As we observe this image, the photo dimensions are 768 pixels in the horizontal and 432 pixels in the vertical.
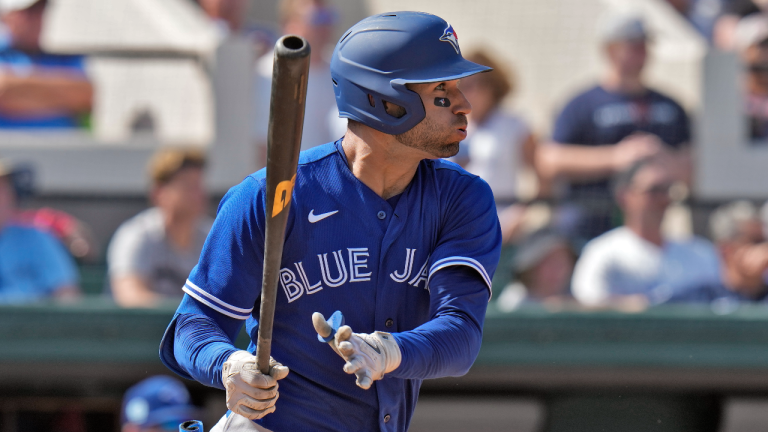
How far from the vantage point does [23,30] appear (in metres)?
6.14

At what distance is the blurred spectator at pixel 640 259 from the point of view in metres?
5.51

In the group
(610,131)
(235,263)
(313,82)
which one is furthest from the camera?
(313,82)

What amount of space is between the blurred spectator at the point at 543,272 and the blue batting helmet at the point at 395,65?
3358mm

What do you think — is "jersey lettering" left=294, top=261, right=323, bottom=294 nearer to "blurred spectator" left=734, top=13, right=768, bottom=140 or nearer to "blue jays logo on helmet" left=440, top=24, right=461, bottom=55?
"blue jays logo on helmet" left=440, top=24, right=461, bottom=55

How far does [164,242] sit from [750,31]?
4779 mm

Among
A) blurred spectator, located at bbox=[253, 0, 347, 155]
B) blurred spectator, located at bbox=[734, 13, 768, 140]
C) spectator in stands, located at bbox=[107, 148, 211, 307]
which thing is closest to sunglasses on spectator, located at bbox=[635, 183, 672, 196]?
blurred spectator, located at bbox=[734, 13, 768, 140]

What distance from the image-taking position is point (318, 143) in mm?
6086

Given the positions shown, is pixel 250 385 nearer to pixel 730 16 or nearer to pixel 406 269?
pixel 406 269

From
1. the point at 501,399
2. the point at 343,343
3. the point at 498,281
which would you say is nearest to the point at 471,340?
the point at 343,343

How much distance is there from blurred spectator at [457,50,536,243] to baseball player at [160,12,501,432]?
347 centimetres

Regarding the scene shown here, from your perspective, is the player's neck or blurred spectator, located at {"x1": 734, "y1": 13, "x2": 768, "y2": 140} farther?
blurred spectator, located at {"x1": 734, "y1": 13, "x2": 768, "y2": 140}

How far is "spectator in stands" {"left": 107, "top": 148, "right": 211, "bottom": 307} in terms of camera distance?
17.5 ft

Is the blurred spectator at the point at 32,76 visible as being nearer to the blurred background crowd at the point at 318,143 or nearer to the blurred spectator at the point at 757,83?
the blurred background crowd at the point at 318,143

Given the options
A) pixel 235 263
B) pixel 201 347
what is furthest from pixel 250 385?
pixel 235 263
